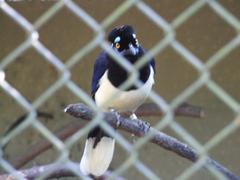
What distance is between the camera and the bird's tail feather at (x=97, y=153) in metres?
3.24

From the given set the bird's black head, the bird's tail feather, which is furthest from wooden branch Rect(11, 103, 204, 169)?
the bird's black head

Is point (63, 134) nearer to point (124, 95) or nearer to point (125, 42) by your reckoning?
point (124, 95)

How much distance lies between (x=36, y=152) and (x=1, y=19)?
900mm

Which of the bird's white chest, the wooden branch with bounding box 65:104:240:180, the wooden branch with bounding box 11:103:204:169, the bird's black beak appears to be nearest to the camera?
the wooden branch with bounding box 65:104:240:180

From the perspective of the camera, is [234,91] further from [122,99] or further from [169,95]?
[122,99]

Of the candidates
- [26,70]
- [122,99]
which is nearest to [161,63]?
[26,70]

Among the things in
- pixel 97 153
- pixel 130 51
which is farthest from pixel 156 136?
pixel 97 153

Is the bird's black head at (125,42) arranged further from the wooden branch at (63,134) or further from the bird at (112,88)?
the wooden branch at (63,134)

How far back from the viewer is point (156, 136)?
249 cm

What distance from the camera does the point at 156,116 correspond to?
4672 millimetres

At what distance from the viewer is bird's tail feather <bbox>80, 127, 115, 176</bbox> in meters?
3.24

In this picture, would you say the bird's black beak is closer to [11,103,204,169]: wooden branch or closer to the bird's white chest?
the bird's white chest

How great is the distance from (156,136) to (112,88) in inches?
36.8

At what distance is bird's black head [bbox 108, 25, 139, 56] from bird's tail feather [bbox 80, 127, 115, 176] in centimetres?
35
